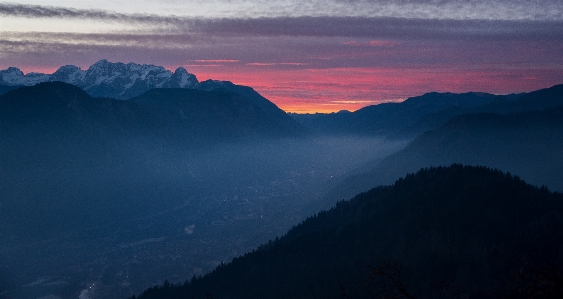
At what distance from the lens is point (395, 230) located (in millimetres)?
155875

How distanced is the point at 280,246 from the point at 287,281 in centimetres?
2900

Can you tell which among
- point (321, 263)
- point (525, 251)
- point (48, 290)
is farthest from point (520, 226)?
point (48, 290)

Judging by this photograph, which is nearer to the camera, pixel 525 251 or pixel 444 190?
pixel 525 251

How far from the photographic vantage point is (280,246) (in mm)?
178875

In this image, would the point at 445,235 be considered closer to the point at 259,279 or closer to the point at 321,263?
the point at 321,263

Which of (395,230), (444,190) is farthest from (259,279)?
(444,190)

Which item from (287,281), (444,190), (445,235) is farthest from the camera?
(444,190)

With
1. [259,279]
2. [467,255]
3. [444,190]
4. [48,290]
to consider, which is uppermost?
[444,190]

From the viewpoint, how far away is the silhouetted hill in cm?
11612

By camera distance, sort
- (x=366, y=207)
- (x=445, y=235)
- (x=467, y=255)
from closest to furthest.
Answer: (x=467, y=255)
(x=445, y=235)
(x=366, y=207)

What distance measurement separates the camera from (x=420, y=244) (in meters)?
140

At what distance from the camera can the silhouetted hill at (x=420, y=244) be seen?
4572 inches

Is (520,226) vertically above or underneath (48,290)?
above

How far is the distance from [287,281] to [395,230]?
4401 centimetres
